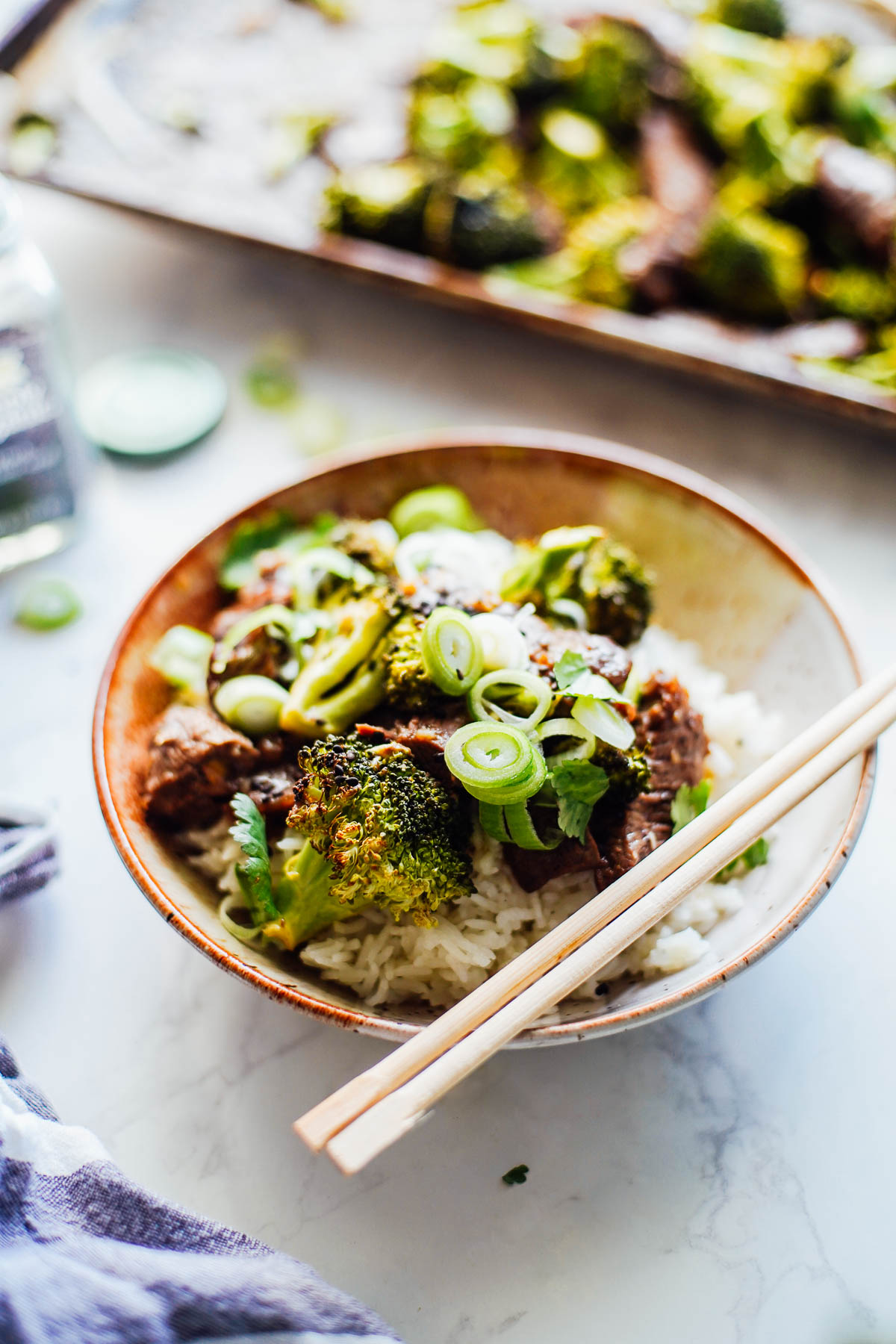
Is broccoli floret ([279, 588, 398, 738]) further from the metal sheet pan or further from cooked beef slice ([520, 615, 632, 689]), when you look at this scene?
the metal sheet pan

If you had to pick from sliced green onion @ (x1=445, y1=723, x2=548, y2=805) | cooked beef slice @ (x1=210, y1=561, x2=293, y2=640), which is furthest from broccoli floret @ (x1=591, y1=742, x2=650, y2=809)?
cooked beef slice @ (x1=210, y1=561, x2=293, y2=640)

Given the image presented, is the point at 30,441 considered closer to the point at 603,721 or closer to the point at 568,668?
the point at 568,668

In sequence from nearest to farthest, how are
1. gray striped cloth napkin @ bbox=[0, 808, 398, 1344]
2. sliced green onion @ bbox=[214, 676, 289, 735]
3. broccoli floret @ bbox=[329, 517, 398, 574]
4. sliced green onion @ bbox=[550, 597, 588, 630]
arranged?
gray striped cloth napkin @ bbox=[0, 808, 398, 1344] → sliced green onion @ bbox=[214, 676, 289, 735] → sliced green onion @ bbox=[550, 597, 588, 630] → broccoli floret @ bbox=[329, 517, 398, 574]

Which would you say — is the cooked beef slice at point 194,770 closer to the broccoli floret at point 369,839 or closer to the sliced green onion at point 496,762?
the broccoli floret at point 369,839

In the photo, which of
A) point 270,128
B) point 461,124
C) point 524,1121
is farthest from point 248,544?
point 270,128

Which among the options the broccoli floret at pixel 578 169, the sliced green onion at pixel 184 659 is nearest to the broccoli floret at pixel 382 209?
the broccoli floret at pixel 578 169

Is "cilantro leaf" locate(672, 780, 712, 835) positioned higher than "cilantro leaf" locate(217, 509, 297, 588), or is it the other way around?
"cilantro leaf" locate(217, 509, 297, 588)

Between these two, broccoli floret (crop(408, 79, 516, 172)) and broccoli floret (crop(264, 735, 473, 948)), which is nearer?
Answer: broccoli floret (crop(264, 735, 473, 948))
